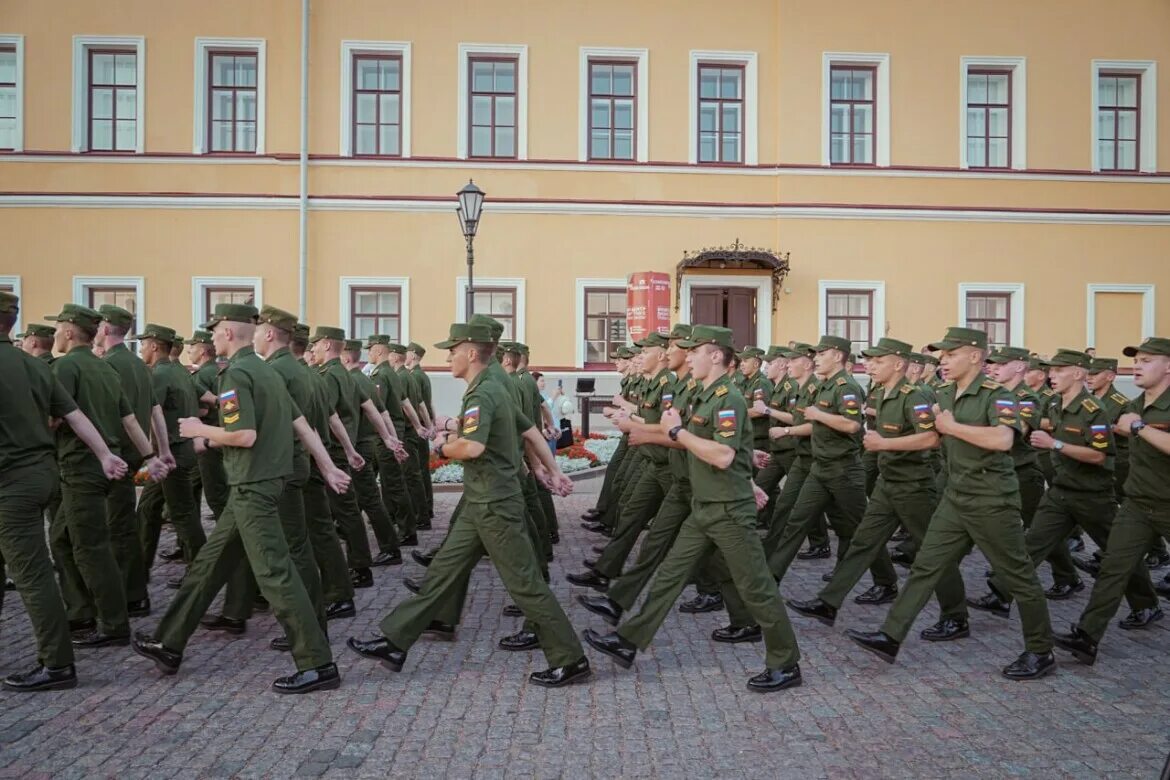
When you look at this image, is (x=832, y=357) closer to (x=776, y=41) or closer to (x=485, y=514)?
(x=485, y=514)

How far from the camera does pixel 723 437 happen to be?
5910 millimetres

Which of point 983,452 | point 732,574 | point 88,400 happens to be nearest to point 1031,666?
point 983,452

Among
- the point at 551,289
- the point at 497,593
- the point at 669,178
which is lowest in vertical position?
the point at 497,593

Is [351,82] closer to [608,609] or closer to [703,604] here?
[703,604]

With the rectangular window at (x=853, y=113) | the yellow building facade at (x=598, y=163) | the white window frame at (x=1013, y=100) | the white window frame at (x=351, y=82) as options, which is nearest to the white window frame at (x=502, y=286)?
the yellow building facade at (x=598, y=163)

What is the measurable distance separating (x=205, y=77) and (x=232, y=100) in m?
0.74

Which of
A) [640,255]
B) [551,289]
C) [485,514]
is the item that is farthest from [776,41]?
[485,514]

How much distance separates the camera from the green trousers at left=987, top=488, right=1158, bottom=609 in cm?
744

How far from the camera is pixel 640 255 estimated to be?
22234 mm

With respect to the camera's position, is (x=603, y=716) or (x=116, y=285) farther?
(x=116, y=285)

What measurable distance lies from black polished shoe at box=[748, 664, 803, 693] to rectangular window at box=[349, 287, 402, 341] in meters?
17.4

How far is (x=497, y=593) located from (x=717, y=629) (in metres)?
2.08

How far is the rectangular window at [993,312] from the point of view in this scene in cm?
2281

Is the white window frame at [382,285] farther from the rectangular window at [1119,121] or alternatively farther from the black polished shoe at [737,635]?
the rectangular window at [1119,121]
